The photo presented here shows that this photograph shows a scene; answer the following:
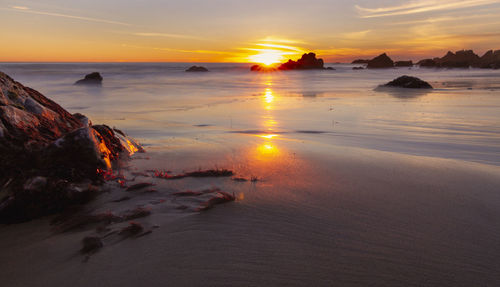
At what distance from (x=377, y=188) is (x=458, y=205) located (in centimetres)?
80

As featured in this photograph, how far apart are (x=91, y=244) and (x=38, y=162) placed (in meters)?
1.50

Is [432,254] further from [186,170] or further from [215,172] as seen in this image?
[186,170]

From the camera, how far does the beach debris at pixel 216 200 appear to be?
10.0 feet

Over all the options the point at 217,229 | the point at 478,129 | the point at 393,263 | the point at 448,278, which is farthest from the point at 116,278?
the point at 478,129

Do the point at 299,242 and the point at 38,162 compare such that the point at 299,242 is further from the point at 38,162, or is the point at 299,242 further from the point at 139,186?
the point at 38,162

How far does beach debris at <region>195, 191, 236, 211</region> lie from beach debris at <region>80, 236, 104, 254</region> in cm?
93

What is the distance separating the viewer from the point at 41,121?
3.97m

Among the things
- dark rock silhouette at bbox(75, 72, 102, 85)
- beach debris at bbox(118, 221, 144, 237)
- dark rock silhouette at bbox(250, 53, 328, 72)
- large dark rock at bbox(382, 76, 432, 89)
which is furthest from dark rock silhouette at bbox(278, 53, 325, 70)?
beach debris at bbox(118, 221, 144, 237)

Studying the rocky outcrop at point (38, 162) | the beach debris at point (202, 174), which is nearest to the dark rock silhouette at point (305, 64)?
the beach debris at point (202, 174)

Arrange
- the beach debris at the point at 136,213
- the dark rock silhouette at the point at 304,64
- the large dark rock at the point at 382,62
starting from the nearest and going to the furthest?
1. the beach debris at the point at 136,213
2. the dark rock silhouette at the point at 304,64
3. the large dark rock at the point at 382,62

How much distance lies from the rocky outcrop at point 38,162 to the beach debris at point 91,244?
2.53 feet

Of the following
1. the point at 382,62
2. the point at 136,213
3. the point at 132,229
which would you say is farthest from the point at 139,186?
the point at 382,62

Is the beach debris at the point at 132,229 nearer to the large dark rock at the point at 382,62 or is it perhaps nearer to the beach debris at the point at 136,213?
the beach debris at the point at 136,213

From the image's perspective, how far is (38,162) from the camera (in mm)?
3246
